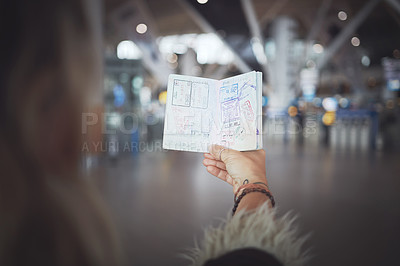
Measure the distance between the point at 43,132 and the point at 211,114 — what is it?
1.30ft

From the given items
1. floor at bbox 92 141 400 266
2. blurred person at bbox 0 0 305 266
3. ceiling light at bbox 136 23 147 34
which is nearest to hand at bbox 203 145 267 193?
floor at bbox 92 141 400 266

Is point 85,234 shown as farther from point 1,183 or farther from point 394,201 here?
→ point 394,201

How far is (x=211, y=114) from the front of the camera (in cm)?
77

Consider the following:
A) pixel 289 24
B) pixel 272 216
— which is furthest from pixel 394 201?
pixel 289 24

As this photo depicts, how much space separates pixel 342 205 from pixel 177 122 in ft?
7.70

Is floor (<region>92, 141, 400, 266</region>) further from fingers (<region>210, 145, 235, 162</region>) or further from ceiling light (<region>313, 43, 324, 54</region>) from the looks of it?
ceiling light (<region>313, 43, 324, 54</region>)

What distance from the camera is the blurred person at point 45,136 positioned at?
0.47 m

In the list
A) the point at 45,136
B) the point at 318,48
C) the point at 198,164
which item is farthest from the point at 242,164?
the point at 318,48

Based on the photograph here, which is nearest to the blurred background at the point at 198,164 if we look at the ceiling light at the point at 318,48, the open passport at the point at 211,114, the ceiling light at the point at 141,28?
the ceiling light at the point at 141,28

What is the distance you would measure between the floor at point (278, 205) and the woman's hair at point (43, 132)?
0.47 metres

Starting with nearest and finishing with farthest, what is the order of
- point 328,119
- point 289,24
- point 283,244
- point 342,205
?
1. point 283,244
2. point 342,205
3. point 328,119
4. point 289,24

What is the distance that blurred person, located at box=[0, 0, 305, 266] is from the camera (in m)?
0.47

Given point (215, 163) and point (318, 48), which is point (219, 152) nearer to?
point (215, 163)

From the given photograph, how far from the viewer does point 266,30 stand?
12.4 metres
